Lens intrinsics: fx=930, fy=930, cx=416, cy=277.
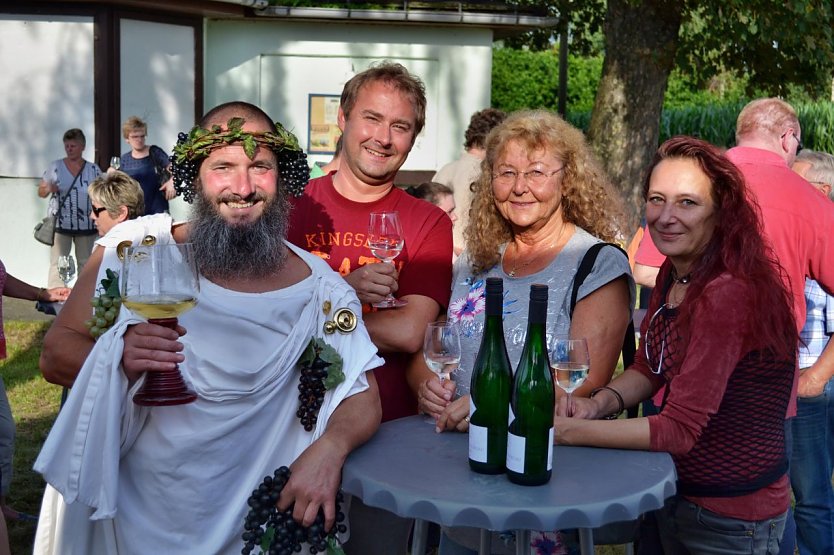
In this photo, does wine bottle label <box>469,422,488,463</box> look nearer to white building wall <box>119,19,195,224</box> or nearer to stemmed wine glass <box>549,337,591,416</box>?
stemmed wine glass <box>549,337,591,416</box>

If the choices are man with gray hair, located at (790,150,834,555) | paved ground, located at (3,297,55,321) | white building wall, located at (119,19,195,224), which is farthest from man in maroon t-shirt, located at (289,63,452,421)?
white building wall, located at (119,19,195,224)

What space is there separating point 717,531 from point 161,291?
5.94 ft

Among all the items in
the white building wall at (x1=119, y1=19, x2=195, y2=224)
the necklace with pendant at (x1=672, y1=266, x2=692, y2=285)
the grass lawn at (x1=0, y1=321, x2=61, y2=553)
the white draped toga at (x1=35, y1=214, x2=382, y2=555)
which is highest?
the white building wall at (x1=119, y1=19, x2=195, y2=224)

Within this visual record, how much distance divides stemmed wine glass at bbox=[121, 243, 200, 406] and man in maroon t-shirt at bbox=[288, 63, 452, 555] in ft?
3.10

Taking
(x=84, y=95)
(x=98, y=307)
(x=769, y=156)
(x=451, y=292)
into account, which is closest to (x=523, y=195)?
(x=451, y=292)

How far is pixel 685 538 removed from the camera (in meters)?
2.93

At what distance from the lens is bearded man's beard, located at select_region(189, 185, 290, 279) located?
292 cm

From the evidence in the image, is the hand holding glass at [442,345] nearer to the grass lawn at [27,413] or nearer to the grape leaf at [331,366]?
the grape leaf at [331,366]

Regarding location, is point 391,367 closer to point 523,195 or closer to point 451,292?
point 451,292

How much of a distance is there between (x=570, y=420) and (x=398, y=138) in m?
1.41

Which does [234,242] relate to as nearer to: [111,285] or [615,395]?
[111,285]

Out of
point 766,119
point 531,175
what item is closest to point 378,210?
point 531,175

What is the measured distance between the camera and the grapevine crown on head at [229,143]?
9.53ft

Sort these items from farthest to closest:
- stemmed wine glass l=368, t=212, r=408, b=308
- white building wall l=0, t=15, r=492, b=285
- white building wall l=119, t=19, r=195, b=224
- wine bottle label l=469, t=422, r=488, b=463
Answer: white building wall l=119, t=19, r=195, b=224
white building wall l=0, t=15, r=492, b=285
stemmed wine glass l=368, t=212, r=408, b=308
wine bottle label l=469, t=422, r=488, b=463
